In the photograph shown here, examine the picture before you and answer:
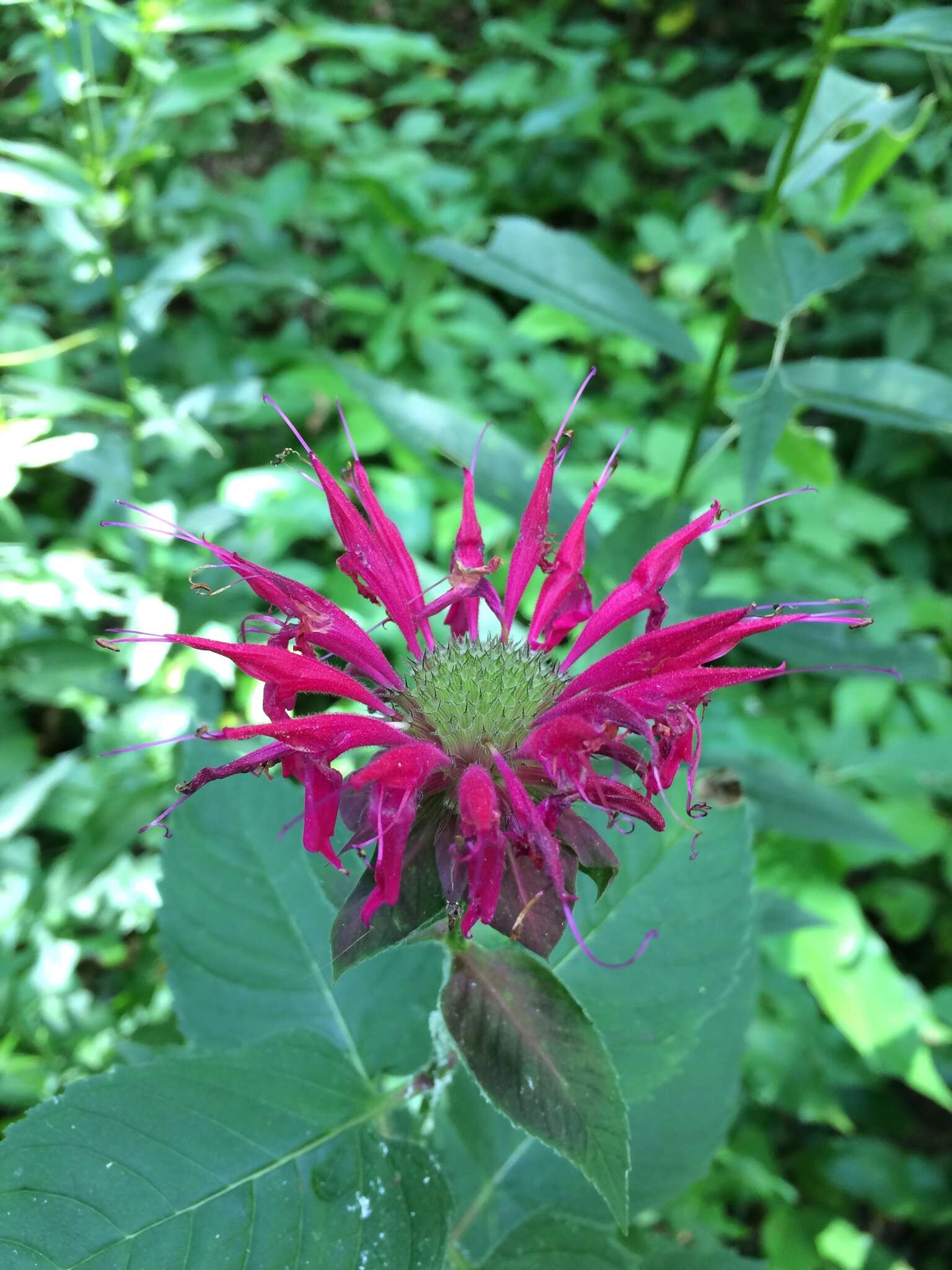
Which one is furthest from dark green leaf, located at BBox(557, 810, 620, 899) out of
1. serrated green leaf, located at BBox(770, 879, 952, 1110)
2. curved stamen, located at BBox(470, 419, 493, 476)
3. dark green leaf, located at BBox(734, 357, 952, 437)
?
serrated green leaf, located at BBox(770, 879, 952, 1110)

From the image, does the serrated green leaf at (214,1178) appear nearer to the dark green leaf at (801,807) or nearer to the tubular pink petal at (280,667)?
the tubular pink petal at (280,667)

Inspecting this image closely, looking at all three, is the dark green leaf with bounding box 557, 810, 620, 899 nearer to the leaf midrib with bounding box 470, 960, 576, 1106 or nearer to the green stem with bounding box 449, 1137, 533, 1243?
the leaf midrib with bounding box 470, 960, 576, 1106

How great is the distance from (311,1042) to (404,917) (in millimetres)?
173

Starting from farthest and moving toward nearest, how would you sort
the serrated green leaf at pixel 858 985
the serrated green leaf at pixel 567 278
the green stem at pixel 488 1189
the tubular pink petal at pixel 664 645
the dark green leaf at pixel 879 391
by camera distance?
the serrated green leaf at pixel 858 985, the serrated green leaf at pixel 567 278, the dark green leaf at pixel 879 391, the green stem at pixel 488 1189, the tubular pink petal at pixel 664 645

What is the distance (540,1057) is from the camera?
0.61 m

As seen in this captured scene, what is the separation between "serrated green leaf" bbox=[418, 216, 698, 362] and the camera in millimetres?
1159

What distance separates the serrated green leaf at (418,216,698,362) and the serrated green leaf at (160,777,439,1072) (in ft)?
2.20

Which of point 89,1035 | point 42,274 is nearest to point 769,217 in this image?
point 89,1035

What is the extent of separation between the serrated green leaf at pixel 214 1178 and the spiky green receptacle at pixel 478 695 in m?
0.27

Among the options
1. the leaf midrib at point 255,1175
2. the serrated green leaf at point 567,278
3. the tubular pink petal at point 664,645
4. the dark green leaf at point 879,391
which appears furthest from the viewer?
the serrated green leaf at point 567,278

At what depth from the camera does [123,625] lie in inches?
75.3

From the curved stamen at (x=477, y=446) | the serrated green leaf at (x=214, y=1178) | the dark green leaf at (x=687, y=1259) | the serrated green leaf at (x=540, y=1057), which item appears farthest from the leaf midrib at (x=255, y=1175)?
the curved stamen at (x=477, y=446)

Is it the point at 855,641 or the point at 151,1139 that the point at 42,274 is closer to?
the point at 855,641

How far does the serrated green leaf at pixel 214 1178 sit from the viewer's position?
1.87 ft
